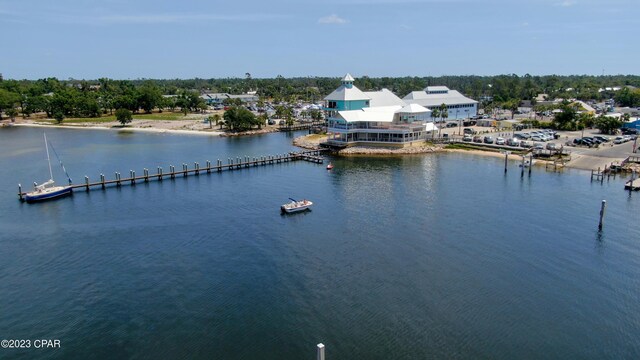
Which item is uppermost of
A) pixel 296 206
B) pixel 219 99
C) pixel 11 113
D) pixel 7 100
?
pixel 7 100

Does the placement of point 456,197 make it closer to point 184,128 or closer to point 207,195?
point 207,195

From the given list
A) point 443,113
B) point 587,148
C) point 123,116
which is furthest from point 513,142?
point 123,116

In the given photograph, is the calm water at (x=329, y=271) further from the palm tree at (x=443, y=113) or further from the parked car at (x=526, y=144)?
the palm tree at (x=443, y=113)

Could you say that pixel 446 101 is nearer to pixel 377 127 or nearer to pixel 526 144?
pixel 377 127

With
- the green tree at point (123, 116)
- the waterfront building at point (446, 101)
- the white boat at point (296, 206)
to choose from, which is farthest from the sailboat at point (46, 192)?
the waterfront building at point (446, 101)

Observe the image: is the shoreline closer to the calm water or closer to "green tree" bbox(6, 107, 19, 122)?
"green tree" bbox(6, 107, 19, 122)

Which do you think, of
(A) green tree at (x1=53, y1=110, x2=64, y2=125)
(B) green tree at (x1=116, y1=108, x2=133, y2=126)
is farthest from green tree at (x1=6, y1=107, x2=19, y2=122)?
(B) green tree at (x1=116, y1=108, x2=133, y2=126)
